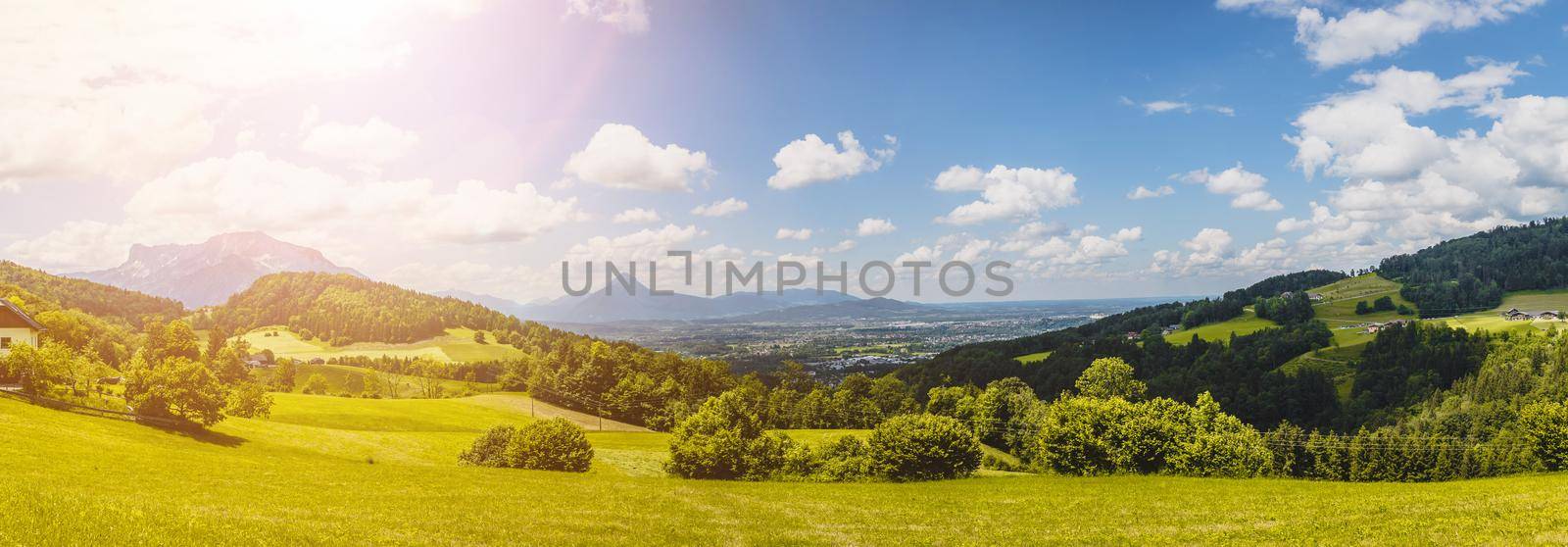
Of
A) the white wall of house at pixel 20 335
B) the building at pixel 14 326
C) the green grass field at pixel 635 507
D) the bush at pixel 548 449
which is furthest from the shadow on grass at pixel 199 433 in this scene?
the building at pixel 14 326

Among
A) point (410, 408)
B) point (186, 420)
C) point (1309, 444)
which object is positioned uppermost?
point (186, 420)

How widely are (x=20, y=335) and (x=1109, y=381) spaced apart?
117 meters

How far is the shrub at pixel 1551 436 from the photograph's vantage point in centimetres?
5209

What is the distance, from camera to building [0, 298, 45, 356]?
62219mm

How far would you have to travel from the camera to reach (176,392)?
52.1 m

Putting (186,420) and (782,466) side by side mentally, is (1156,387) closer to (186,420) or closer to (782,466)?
(782,466)

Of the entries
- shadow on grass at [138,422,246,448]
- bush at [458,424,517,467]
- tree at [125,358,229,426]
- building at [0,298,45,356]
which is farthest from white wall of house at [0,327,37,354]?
bush at [458,424,517,467]

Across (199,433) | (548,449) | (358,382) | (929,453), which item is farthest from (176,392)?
(358,382)

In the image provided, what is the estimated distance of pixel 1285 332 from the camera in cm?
19550

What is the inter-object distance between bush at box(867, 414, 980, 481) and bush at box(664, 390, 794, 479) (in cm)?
1133

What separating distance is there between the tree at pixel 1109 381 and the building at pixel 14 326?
112 meters

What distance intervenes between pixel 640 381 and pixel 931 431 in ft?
261

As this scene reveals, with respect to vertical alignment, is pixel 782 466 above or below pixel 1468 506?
below

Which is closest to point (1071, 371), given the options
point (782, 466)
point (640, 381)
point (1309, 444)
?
point (1309, 444)
